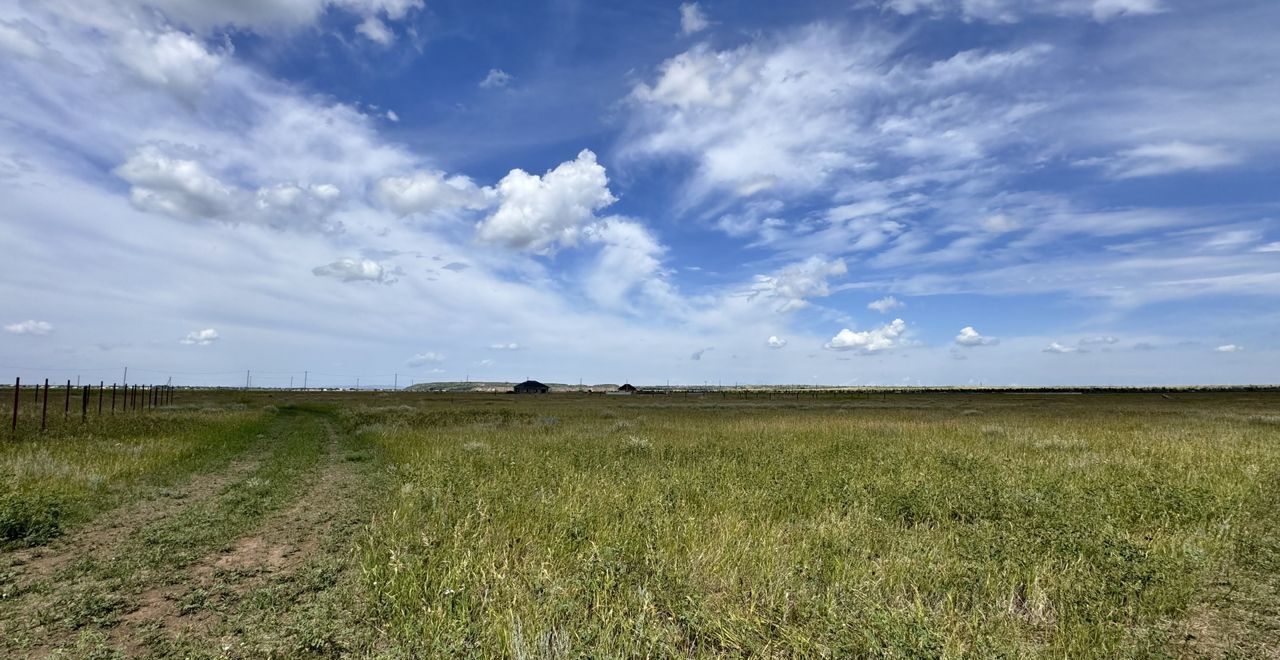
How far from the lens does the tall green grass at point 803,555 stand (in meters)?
5.01

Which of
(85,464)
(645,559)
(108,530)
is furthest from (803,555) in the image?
(85,464)

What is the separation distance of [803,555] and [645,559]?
2.00 metres

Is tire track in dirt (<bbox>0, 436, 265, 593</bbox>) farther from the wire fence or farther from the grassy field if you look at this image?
the wire fence

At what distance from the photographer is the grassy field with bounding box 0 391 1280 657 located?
5047 millimetres

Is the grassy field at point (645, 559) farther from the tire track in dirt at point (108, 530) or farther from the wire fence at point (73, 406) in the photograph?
the wire fence at point (73, 406)

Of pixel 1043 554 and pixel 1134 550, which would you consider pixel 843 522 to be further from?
pixel 1134 550

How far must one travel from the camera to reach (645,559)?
21.8 ft

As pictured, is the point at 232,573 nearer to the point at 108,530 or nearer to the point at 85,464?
the point at 108,530

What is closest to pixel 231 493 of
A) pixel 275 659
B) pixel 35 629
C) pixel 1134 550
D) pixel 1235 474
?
pixel 35 629

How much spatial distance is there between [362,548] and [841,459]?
1206 centimetres

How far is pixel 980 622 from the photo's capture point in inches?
213

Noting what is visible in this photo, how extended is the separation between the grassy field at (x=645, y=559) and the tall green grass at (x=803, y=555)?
0.04m

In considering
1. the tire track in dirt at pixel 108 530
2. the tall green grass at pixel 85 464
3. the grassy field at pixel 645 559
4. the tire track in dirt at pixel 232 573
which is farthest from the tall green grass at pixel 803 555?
the tall green grass at pixel 85 464

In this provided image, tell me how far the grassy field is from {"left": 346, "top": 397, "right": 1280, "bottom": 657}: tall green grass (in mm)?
41
